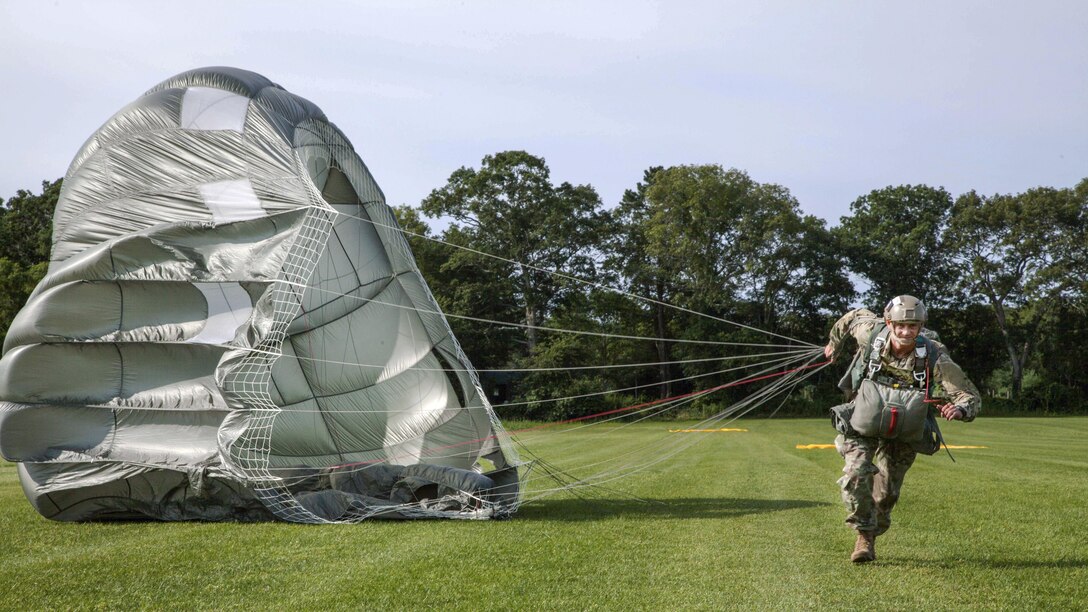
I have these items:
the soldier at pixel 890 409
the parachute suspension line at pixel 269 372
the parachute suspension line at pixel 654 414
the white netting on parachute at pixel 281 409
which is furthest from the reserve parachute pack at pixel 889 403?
the parachute suspension line at pixel 269 372

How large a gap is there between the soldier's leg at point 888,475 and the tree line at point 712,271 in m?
34.6

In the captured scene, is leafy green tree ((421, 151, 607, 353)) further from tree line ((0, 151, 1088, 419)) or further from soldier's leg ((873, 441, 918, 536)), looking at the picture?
soldier's leg ((873, 441, 918, 536))

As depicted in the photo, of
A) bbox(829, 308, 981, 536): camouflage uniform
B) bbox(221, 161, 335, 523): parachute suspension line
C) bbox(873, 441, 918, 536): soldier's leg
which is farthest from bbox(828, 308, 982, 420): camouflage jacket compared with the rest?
bbox(221, 161, 335, 523): parachute suspension line

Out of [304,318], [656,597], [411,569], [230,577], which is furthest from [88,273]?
[656,597]

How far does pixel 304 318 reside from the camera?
12422mm

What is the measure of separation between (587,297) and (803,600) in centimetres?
3876

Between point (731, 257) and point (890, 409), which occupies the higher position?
point (731, 257)

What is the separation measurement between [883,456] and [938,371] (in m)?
0.79

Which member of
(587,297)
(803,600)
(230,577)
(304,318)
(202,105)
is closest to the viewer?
(803,600)

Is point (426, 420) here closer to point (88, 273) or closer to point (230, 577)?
point (88, 273)

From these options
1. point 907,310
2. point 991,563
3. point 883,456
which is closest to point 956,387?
point 907,310

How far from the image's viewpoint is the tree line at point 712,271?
144 feet

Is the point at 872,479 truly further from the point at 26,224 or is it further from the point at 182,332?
the point at 26,224

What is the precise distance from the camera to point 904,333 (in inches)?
277
